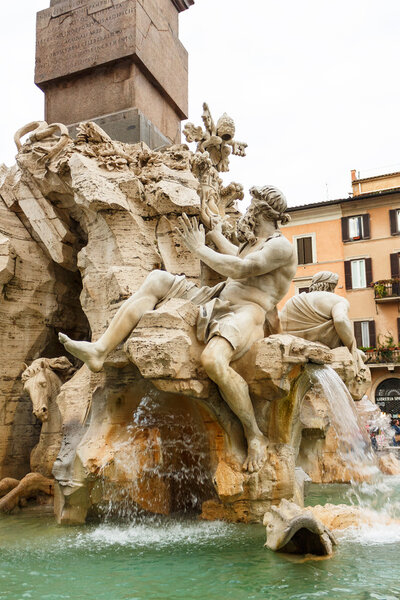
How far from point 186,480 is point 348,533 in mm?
1483

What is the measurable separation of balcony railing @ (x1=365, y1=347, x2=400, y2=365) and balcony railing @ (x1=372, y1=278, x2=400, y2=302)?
78.6 inches

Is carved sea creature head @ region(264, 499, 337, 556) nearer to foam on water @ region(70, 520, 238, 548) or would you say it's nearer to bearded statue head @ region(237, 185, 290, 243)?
foam on water @ region(70, 520, 238, 548)

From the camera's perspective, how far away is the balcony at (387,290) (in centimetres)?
2358

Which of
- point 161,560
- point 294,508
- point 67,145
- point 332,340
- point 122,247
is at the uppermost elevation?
point 67,145

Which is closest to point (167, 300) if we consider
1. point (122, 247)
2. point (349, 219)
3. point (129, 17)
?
point (122, 247)

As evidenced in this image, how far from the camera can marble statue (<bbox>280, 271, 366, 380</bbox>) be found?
274 inches

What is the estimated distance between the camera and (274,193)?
5355 millimetres

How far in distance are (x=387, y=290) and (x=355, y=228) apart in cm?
292

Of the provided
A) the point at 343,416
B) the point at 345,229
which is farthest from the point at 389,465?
the point at 345,229

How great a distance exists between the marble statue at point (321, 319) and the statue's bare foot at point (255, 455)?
7.97 ft

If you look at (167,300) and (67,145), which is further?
(67,145)

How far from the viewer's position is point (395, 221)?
950 inches

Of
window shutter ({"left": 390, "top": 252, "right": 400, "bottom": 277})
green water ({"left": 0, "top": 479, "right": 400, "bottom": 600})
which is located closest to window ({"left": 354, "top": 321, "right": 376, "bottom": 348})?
window shutter ({"left": 390, "top": 252, "right": 400, "bottom": 277})

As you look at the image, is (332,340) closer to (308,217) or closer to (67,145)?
(67,145)
